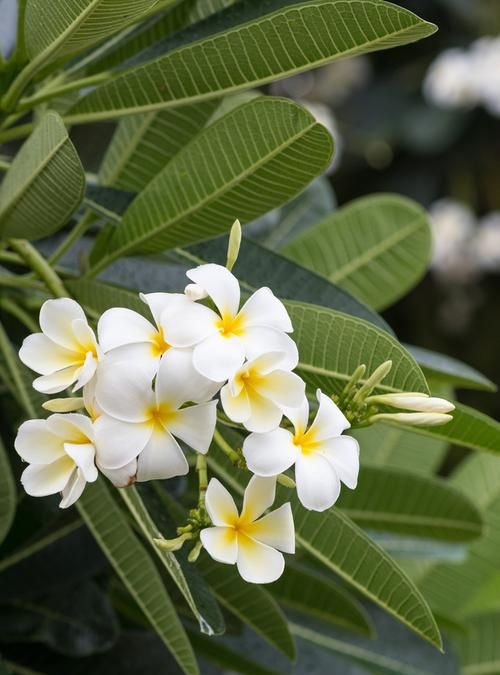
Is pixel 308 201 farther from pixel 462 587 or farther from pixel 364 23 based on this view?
pixel 364 23

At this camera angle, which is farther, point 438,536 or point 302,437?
point 438,536

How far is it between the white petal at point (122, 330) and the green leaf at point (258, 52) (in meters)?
0.19

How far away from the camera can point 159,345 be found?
18.2 inches

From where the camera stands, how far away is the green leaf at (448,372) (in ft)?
2.19

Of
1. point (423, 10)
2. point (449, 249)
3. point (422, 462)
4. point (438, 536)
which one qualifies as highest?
point (438, 536)

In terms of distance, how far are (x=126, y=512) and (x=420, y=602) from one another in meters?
0.19

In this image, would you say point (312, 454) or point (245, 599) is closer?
point (312, 454)

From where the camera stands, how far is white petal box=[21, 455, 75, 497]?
0.47m

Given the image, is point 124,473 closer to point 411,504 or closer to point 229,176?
point 229,176

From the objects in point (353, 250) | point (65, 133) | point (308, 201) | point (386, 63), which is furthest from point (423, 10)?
point (65, 133)

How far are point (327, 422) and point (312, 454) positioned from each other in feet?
0.05

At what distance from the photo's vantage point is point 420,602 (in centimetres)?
58

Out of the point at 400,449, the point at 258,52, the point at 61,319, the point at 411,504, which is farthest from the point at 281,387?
the point at 400,449

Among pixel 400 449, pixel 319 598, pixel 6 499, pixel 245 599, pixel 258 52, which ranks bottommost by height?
pixel 400 449
